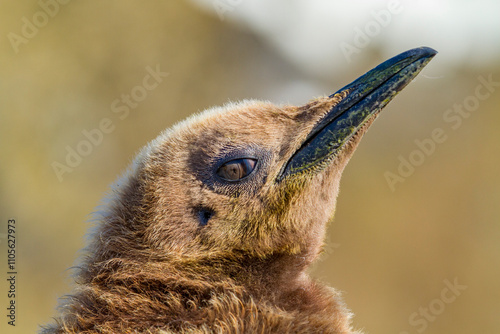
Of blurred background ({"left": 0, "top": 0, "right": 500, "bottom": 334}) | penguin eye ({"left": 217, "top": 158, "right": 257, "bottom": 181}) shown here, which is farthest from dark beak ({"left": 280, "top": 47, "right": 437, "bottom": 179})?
blurred background ({"left": 0, "top": 0, "right": 500, "bottom": 334})

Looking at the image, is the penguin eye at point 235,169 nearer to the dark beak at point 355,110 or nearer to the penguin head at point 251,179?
the penguin head at point 251,179

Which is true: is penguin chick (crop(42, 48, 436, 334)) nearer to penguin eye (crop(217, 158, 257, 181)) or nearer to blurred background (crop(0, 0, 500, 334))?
penguin eye (crop(217, 158, 257, 181))

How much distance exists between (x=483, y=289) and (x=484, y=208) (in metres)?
1.12

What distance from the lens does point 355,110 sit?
6.31ft

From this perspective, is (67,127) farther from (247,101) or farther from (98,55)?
(247,101)

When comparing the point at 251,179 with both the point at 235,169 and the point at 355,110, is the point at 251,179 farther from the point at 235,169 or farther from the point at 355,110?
the point at 355,110

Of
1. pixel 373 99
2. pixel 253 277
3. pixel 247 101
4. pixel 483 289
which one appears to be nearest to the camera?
pixel 253 277

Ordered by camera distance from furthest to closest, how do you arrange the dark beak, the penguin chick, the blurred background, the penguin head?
the blurred background < the dark beak < the penguin head < the penguin chick

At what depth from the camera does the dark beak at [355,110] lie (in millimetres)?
1888

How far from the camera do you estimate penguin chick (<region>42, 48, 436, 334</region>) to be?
163cm

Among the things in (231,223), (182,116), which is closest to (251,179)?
(231,223)

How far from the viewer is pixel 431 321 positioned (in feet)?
20.5

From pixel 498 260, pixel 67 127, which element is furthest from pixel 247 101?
pixel 498 260

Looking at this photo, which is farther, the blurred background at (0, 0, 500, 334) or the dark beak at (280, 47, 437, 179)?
the blurred background at (0, 0, 500, 334)
